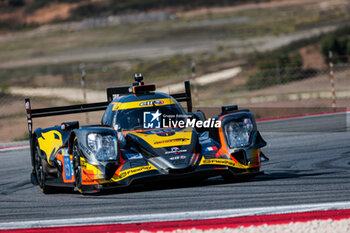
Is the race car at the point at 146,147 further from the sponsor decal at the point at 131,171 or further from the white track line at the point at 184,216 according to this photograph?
the white track line at the point at 184,216

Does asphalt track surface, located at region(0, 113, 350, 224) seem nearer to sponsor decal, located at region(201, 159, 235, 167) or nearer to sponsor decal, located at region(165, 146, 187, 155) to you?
sponsor decal, located at region(201, 159, 235, 167)

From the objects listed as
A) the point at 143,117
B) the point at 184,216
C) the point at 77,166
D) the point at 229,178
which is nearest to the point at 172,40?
the point at 143,117

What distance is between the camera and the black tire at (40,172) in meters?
10.2

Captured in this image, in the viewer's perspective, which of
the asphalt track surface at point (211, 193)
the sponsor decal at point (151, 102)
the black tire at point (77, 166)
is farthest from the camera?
the sponsor decal at point (151, 102)

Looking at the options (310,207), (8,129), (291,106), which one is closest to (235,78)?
(291,106)

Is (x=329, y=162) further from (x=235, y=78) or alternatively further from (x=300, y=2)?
(x=300, y=2)

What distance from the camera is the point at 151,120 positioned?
1012cm

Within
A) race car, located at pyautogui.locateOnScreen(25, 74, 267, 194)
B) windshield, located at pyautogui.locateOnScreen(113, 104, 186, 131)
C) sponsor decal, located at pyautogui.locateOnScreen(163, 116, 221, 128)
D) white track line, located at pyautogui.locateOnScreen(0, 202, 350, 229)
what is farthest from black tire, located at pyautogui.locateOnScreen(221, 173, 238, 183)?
white track line, located at pyautogui.locateOnScreen(0, 202, 350, 229)

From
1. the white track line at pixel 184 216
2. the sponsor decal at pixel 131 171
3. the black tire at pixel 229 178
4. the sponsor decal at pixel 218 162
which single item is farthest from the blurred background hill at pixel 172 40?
the white track line at pixel 184 216

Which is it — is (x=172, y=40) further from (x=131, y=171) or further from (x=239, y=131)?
(x=131, y=171)

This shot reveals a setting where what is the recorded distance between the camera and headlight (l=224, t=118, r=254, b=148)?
9219mm

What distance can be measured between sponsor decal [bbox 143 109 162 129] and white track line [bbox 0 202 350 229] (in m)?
3.14

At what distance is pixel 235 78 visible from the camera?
135ft

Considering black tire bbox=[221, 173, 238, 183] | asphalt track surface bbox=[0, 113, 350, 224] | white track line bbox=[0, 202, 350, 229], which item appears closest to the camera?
white track line bbox=[0, 202, 350, 229]
